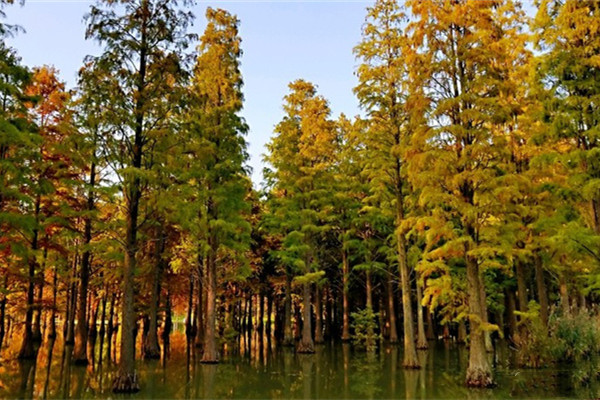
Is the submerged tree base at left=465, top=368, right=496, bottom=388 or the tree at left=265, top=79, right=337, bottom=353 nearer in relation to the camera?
the submerged tree base at left=465, top=368, right=496, bottom=388

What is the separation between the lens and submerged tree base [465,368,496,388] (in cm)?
1548

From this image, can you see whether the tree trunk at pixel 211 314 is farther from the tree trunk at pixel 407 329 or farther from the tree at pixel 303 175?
the tree trunk at pixel 407 329

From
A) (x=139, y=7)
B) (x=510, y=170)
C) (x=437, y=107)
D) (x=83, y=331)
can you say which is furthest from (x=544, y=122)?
(x=83, y=331)

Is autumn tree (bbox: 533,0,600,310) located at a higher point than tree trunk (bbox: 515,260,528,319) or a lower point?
higher

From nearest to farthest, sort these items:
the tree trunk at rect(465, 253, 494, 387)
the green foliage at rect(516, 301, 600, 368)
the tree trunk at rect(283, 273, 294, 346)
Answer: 1. the tree trunk at rect(465, 253, 494, 387)
2. the green foliage at rect(516, 301, 600, 368)
3. the tree trunk at rect(283, 273, 294, 346)

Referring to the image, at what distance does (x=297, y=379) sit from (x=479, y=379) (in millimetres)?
6540

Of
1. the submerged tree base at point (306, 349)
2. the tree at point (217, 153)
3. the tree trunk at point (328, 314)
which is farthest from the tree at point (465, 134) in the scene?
the tree trunk at point (328, 314)

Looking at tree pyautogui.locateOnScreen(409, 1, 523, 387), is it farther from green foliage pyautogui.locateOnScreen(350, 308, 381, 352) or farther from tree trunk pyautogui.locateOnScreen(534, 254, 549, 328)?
green foliage pyautogui.locateOnScreen(350, 308, 381, 352)

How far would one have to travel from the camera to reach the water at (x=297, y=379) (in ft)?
A: 47.2

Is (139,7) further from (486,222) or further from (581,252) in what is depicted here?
(581,252)

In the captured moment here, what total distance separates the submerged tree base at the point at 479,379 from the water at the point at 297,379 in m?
0.31

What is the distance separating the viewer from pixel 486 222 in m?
18.8

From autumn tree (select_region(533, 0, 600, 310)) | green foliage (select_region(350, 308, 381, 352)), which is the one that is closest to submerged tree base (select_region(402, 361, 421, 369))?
autumn tree (select_region(533, 0, 600, 310))

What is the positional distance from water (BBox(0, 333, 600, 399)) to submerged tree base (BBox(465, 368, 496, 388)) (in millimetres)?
307
